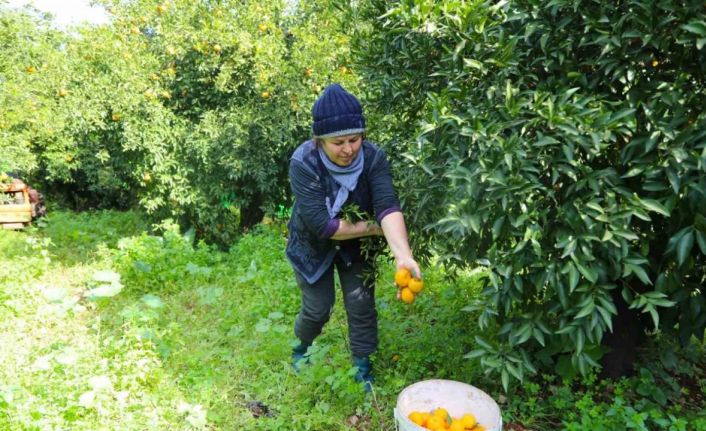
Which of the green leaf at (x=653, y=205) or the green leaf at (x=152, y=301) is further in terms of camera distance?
the green leaf at (x=152, y=301)

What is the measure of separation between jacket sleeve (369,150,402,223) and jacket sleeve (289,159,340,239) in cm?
22

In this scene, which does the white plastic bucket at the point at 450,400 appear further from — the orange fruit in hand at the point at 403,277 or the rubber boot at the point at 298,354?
the rubber boot at the point at 298,354

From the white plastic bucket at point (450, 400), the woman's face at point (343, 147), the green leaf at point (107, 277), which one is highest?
the woman's face at point (343, 147)

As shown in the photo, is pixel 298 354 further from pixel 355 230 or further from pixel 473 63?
pixel 473 63

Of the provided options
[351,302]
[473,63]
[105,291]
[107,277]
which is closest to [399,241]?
[351,302]

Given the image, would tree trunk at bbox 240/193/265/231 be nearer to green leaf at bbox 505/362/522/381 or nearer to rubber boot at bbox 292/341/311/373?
rubber boot at bbox 292/341/311/373

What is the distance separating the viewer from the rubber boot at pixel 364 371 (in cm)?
304

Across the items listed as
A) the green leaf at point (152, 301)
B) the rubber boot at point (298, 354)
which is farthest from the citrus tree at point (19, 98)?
the rubber boot at point (298, 354)

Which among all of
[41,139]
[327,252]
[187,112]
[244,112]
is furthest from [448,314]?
[41,139]

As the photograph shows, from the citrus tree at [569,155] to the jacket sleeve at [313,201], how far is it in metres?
0.51

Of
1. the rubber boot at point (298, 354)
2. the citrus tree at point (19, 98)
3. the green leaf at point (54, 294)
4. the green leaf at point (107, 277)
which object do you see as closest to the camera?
the rubber boot at point (298, 354)

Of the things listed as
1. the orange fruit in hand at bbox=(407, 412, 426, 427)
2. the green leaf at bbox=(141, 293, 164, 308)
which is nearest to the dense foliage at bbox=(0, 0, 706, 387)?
the orange fruit in hand at bbox=(407, 412, 426, 427)

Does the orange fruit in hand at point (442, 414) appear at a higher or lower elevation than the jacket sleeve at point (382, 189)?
lower

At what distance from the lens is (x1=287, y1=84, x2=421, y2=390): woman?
2.52 m
